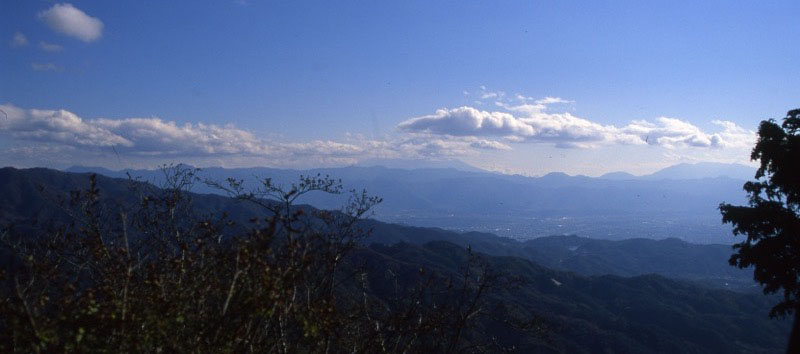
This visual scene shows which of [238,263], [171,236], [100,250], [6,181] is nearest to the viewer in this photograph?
[238,263]

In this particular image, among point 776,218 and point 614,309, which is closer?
point 776,218

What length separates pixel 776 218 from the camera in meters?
15.5

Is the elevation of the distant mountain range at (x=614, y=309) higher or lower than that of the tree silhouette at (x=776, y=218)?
lower

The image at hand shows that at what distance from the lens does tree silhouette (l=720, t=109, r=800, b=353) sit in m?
15.1

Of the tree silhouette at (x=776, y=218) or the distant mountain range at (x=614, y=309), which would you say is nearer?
the tree silhouette at (x=776, y=218)

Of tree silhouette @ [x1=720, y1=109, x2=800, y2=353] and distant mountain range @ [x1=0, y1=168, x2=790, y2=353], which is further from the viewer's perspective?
distant mountain range @ [x1=0, y1=168, x2=790, y2=353]

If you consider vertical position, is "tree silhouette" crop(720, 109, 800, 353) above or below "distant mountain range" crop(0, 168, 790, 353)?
above

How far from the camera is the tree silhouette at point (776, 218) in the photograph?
593 inches

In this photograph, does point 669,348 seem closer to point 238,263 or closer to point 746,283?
point 238,263

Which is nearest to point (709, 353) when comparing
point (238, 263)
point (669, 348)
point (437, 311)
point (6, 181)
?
point (669, 348)

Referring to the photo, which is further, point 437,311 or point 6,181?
point 6,181

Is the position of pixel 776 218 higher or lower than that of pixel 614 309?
higher

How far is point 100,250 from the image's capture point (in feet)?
22.4

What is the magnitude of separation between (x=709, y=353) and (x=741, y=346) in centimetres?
844
